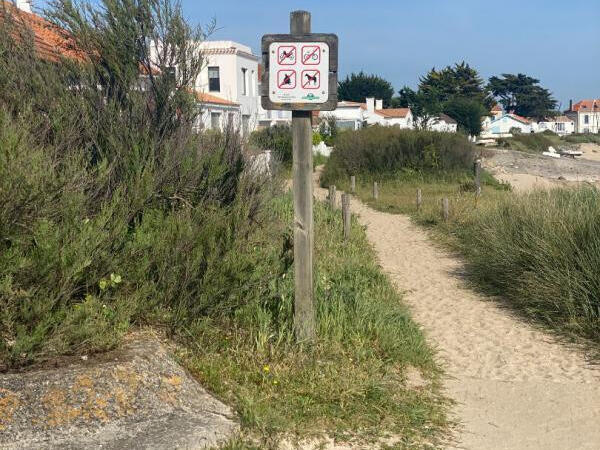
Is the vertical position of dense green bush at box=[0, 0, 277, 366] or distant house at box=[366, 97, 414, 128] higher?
distant house at box=[366, 97, 414, 128]

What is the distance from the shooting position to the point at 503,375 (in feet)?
20.4

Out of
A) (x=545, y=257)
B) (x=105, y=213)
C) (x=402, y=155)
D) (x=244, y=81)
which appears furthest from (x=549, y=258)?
(x=244, y=81)

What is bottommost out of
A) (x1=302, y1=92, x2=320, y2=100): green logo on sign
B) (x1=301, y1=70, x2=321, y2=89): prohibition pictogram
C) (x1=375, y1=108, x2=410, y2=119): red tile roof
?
(x1=302, y1=92, x2=320, y2=100): green logo on sign

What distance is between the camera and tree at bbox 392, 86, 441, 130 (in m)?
79.1

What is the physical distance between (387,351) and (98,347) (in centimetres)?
246

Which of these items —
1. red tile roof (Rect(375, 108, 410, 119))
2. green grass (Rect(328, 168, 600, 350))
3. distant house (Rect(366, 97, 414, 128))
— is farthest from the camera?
red tile roof (Rect(375, 108, 410, 119))

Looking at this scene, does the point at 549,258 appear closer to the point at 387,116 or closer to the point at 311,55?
the point at 311,55

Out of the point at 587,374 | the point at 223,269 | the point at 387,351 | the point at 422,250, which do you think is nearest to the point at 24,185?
the point at 223,269

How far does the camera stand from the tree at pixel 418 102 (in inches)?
3115

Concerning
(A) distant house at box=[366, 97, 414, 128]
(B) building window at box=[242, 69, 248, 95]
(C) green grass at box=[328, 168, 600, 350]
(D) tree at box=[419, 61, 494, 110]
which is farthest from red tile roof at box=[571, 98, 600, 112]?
(C) green grass at box=[328, 168, 600, 350]

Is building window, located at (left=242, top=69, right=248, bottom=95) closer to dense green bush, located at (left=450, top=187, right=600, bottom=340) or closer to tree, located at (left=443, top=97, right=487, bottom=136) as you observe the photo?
dense green bush, located at (left=450, top=187, right=600, bottom=340)

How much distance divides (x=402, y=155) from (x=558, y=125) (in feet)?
375

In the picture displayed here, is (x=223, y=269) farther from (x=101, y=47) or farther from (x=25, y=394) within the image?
(x=101, y=47)

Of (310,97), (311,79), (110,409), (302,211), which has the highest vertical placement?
(311,79)
